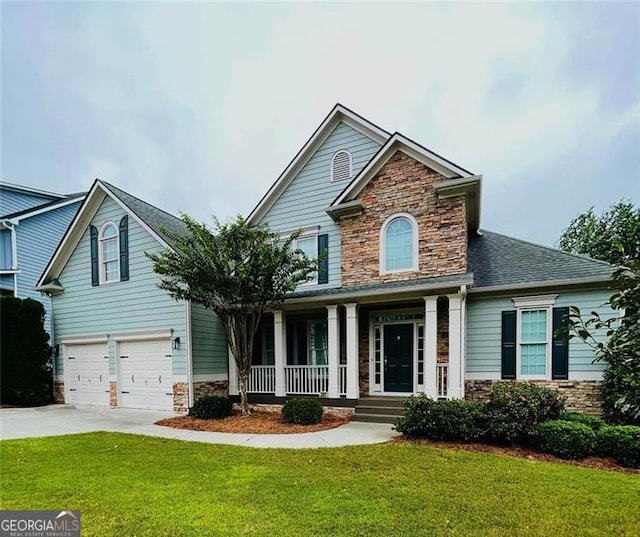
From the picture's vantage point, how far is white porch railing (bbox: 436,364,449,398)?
9.64 m

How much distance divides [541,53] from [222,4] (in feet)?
28.7

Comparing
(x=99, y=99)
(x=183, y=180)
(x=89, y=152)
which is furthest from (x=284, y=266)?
(x=183, y=180)

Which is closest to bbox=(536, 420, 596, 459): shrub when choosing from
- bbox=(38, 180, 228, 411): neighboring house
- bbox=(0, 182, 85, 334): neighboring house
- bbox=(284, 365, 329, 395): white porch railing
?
bbox=(284, 365, 329, 395): white porch railing

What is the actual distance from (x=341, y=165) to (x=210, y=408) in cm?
839

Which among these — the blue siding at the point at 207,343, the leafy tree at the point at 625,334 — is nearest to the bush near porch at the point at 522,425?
the leafy tree at the point at 625,334

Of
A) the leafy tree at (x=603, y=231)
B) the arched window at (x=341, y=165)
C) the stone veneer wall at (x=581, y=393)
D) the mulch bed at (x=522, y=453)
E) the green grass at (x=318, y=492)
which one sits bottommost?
the mulch bed at (x=522, y=453)

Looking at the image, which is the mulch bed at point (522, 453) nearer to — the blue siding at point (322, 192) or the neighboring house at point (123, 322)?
the blue siding at point (322, 192)

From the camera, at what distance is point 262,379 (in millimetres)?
11734

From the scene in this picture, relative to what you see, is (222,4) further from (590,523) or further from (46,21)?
(590,523)

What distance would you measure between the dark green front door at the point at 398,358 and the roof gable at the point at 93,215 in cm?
723

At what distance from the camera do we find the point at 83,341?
13164 mm

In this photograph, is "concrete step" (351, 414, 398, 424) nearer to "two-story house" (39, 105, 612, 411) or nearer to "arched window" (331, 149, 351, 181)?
"two-story house" (39, 105, 612, 411)

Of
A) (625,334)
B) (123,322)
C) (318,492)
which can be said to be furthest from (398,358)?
(123,322)

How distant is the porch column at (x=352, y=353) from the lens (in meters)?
10.1
